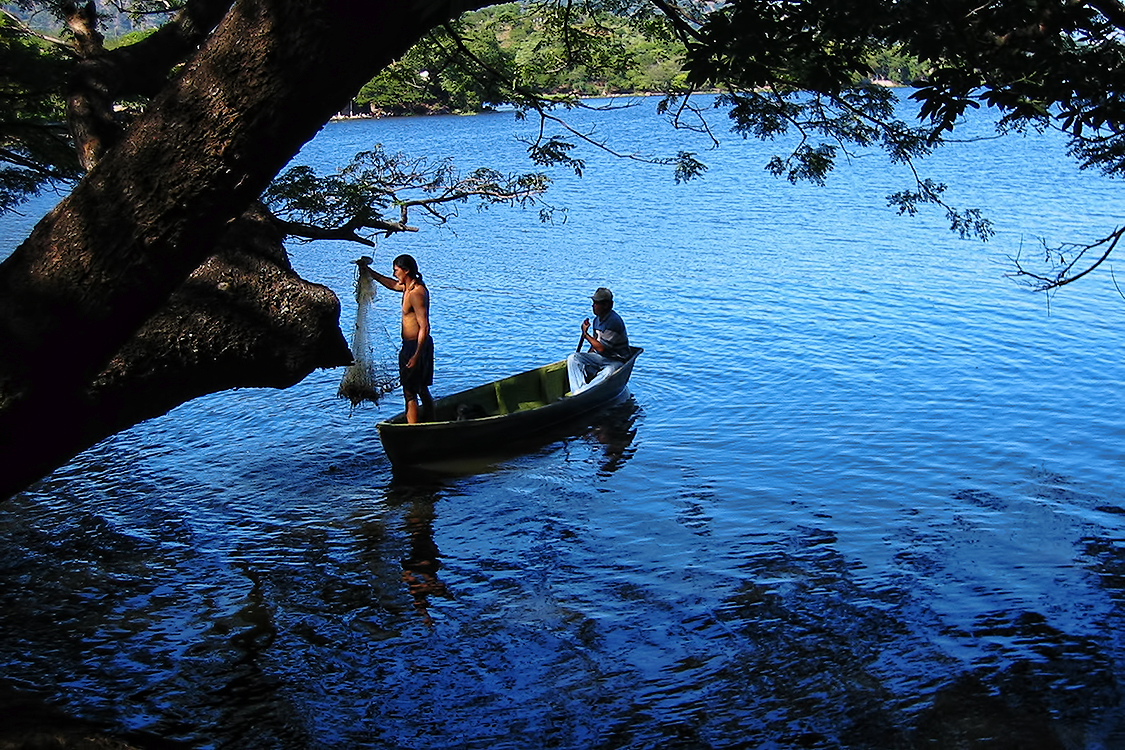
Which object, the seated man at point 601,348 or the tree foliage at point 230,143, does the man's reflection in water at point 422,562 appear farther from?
the seated man at point 601,348

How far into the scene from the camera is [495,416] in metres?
11.8

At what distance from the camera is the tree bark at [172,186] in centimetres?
319

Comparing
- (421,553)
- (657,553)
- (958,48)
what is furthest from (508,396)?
(958,48)

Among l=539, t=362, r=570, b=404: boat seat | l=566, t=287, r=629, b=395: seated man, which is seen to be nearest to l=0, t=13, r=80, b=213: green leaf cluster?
l=539, t=362, r=570, b=404: boat seat

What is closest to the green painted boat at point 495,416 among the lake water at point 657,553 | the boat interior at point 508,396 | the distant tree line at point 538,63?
the boat interior at point 508,396

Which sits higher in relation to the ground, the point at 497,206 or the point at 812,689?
the point at 497,206

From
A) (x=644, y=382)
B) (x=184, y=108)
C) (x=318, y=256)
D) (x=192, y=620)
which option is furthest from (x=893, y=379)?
(x=318, y=256)

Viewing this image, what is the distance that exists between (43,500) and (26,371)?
322 inches

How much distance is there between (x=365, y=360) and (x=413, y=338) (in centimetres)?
107

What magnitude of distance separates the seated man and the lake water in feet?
1.92

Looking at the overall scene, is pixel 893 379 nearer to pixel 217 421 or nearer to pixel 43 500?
pixel 217 421

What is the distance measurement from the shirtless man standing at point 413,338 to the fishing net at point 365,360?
0.74 feet

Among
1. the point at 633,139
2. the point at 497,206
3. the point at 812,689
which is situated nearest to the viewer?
the point at 812,689

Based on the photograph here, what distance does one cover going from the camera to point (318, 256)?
24641mm
